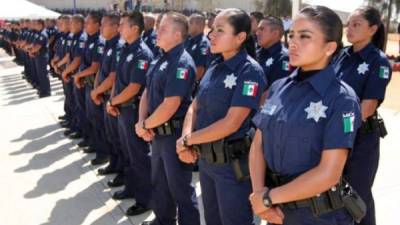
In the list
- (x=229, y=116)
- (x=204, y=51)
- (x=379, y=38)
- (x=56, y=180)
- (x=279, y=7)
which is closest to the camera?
(x=229, y=116)

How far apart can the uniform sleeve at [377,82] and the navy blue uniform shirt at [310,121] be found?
1.15 meters

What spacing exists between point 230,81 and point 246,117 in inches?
9.5

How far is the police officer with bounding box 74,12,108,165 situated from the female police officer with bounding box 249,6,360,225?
3.68 metres

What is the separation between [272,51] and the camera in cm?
447

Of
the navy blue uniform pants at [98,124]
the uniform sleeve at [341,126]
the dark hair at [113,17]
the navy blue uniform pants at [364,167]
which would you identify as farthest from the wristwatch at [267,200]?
the navy blue uniform pants at [98,124]

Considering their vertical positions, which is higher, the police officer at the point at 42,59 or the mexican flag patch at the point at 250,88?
the mexican flag patch at the point at 250,88

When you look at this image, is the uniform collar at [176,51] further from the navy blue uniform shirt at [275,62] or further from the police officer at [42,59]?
the police officer at [42,59]

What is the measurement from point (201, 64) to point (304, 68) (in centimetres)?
421

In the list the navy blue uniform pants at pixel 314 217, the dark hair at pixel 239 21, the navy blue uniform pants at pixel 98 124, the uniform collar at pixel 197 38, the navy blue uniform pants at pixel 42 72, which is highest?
the dark hair at pixel 239 21

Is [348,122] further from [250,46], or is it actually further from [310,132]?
[250,46]

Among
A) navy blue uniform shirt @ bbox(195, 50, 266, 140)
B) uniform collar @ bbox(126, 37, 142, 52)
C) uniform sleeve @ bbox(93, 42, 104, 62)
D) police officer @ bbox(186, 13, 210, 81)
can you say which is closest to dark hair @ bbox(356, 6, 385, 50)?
navy blue uniform shirt @ bbox(195, 50, 266, 140)

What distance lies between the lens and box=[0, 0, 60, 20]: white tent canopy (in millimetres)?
14086

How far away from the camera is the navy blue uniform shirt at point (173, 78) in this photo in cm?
322

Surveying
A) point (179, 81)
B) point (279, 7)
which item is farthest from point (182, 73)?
point (279, 7)
